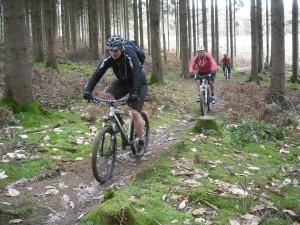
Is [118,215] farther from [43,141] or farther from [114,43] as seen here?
[43,141]

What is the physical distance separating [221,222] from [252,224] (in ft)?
1.36

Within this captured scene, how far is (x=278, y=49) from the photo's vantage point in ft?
45.1

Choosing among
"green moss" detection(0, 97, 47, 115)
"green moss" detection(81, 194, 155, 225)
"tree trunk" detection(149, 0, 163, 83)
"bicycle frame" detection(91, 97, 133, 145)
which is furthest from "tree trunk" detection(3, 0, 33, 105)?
"tree trunk" detection(149, 0, 163, 83)

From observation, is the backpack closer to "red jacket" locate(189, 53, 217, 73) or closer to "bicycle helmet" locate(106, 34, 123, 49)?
"bicycle helmet" locate(106, 34, 123, 49)

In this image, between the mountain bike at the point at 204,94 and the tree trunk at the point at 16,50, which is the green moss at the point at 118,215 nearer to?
the tree trunk at the point at 16,50

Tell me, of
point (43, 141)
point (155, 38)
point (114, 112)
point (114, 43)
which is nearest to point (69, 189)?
point (114, 112)

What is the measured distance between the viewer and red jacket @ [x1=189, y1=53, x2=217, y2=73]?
13.4 metres

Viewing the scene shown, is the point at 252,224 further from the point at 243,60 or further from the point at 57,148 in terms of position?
the point at 243,60

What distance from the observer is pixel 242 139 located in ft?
32.5

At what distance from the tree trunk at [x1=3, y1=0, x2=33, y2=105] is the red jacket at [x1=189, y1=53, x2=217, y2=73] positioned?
556cm

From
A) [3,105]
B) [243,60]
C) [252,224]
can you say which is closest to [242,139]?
[252,224]

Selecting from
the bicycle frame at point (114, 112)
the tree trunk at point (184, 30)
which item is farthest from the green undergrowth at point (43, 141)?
the tree trunk at point (184, 30)

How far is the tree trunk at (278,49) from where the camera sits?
13.7 m

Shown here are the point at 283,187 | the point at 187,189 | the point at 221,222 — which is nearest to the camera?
the point at 221,222
